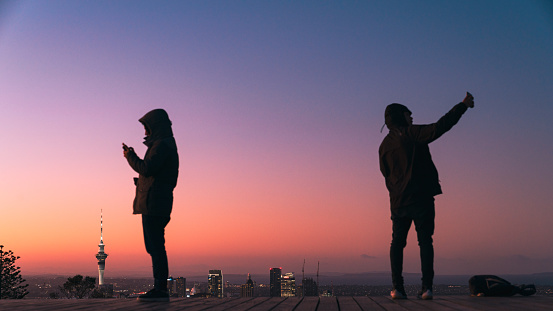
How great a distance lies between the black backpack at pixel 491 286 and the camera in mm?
6777

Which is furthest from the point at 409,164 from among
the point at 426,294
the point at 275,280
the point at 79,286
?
the point at 275,280

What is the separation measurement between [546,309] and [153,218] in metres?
4.63

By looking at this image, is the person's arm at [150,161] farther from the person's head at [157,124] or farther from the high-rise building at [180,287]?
the high-rise building at [180,287]

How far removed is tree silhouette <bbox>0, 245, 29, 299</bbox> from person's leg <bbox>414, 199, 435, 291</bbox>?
3266cm

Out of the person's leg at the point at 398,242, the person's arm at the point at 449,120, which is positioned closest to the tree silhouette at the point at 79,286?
the person's leg at the point at 398,242

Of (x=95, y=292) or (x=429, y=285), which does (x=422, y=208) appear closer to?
(x=429, y=285)

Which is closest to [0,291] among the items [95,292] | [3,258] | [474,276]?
[3,258]

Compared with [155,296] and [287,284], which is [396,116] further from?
[287,284]

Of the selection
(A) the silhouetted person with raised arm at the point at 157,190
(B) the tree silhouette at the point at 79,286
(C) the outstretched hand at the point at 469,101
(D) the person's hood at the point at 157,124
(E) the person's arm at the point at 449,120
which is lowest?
(B) the tree silhouette at the point at 79,286

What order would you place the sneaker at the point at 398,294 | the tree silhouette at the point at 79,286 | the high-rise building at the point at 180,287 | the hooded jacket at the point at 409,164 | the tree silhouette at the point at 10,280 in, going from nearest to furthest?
1. the sneaker at the point at 398,294
2. the hooded jacket at the point at 409,164
3. the tree silhouette at the point at 10,280
4. the tree silhouette at the point at 79,286
5. the high-rise building at the point at 180,287

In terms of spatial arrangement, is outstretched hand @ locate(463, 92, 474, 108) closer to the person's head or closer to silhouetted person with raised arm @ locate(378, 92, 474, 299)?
silhouetted person with raised arm @ locate(378, 92, 474, 299)

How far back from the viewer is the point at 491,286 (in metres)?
6.79

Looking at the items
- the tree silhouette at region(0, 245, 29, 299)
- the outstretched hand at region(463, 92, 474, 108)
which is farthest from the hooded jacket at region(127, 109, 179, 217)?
the tree silhouette at region(0, 245, 29, 299)

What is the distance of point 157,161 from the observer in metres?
6.94
